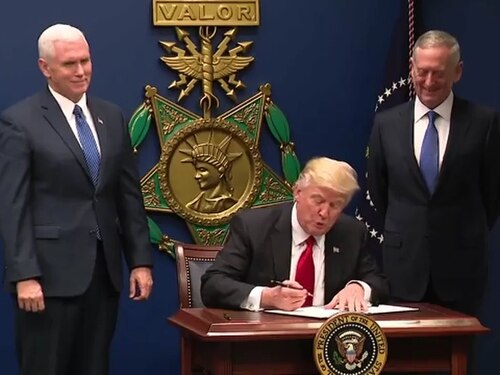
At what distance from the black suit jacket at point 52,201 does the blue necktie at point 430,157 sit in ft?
4.14

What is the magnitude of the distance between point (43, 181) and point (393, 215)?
150 centimetres

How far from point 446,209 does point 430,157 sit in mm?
224

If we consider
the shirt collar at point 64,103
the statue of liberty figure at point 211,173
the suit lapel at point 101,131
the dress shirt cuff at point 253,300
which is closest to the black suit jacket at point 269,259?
the dress shirt cuff at point 253,300

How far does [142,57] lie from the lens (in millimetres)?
5750

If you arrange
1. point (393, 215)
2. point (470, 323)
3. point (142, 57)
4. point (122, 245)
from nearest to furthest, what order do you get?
point (470, 323) < point (122, 245) < point (393, 215) < point (142, 57)

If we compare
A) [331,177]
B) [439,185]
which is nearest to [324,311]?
[331,177]

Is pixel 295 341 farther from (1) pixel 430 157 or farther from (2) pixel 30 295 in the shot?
(1) pixel 430 157

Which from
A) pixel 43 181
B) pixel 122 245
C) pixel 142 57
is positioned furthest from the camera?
pixel 142 57

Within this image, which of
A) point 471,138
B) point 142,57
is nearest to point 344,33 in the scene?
point 142,57

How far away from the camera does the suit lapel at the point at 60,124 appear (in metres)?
4.21

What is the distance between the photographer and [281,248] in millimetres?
4168

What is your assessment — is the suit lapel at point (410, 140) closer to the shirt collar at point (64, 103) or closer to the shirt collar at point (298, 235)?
the shirt collar at point (298, 235)

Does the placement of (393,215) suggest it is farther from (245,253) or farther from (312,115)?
(312,115)

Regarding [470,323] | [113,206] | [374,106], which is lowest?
[470,323]
